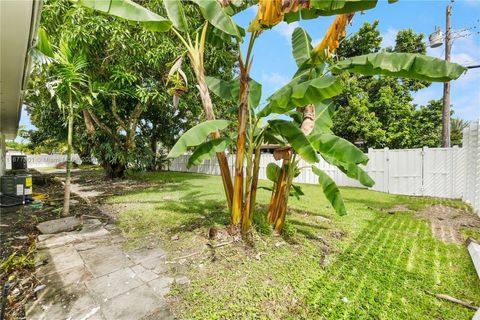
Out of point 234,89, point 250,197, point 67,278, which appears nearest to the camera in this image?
point 67,278

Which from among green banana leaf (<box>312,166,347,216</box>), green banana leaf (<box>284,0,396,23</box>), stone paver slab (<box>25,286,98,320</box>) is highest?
green banana leaf (<box>284,0,396,23</box>)

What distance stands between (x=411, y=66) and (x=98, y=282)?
→ 13.9 ft

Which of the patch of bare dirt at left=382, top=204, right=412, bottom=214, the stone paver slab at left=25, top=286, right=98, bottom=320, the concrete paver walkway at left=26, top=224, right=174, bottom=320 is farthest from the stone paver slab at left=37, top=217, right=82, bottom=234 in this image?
the patch of bare dirt at left=382, top=204, right=412, bottom=214

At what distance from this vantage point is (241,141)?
3260mm

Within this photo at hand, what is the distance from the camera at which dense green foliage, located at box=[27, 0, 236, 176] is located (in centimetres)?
578

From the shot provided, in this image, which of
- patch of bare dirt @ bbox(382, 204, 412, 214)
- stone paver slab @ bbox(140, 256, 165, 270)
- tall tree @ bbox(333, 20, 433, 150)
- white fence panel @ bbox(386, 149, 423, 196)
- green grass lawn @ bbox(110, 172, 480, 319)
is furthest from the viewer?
tall tree @ bbox(333, 20, 433, 150)

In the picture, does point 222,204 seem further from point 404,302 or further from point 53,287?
point 404,302

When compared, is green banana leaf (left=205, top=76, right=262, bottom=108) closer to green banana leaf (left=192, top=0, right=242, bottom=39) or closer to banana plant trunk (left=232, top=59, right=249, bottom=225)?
banana plant trunk (left=232, top=59, right=249, bottom=225)

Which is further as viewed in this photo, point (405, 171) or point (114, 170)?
point (114, 170)

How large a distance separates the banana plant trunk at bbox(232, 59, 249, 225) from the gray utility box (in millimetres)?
6554

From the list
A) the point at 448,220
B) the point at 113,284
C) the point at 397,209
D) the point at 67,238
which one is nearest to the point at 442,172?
the point at 397,209

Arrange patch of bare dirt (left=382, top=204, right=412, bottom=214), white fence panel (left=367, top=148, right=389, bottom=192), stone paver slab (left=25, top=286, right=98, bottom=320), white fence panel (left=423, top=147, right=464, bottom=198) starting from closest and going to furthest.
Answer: stone paver slab (left=25, top=286, right=98, bottom=320) < patch of bare dirt (left=382, top=204, right=412, bottom=214) < white fence panel (left=423, top=147, right=464, bottom=198) < white fence panel (left=367, top=148, right=389, bottom=192)

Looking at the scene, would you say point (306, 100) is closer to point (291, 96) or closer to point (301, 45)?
point (291, 96)

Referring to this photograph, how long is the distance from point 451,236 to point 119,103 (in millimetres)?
11621
